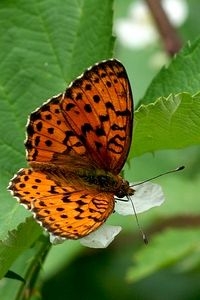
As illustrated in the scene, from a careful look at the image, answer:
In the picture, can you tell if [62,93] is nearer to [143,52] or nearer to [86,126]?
[86,126]

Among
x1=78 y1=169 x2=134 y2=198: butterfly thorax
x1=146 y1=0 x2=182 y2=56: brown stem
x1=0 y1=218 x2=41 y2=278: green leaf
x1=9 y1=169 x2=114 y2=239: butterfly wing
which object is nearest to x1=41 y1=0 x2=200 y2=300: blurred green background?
x1=146 y1=0 x2=182 y2=56: brown stem

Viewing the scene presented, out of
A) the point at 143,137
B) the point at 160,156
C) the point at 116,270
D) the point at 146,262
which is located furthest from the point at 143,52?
the point at 143,137

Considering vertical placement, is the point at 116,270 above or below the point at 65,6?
below

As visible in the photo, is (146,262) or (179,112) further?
A: (146,262)

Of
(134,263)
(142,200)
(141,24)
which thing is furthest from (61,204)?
(141,24)

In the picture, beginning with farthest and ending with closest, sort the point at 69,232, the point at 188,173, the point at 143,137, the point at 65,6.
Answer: the point at 188,173 → the point at 65,6 → the point at 143,137 → the point at 69,232

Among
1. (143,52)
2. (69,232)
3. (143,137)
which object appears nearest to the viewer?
(69,232)
